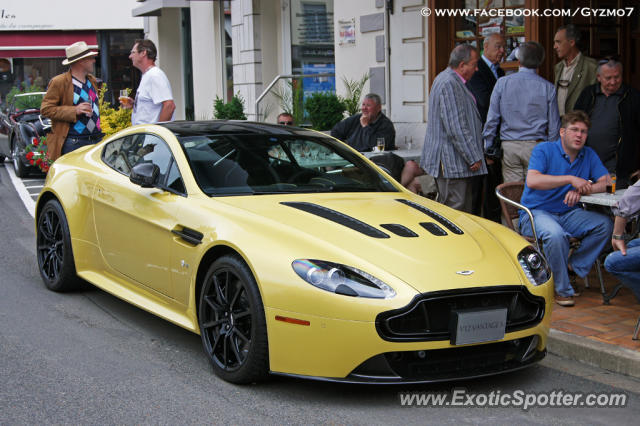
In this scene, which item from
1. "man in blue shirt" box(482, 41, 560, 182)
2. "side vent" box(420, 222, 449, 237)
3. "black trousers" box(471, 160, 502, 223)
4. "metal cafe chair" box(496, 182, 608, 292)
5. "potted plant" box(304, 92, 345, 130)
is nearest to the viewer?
"side vent" box(420, 222, 449, 237)

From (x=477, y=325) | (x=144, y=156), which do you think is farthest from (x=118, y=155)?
(x=477, y=325)

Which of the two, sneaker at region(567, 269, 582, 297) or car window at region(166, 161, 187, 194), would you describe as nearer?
car window at region(166, 161, 187, 194)

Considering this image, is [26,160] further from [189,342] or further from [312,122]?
[189,342]

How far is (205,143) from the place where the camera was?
565 cm

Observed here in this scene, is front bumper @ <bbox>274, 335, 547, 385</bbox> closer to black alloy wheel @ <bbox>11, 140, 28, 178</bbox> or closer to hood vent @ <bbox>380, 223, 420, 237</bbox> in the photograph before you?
hood vent @ <bbox>380, 223, 420, 237</bbox>

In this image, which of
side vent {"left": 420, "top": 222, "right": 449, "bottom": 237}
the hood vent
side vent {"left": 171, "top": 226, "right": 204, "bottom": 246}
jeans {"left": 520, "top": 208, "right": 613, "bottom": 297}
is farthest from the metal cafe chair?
side vent {"left": 171, "top": 226, "right": 204, "bottom": 246}

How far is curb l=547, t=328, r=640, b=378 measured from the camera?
4914 millimetres

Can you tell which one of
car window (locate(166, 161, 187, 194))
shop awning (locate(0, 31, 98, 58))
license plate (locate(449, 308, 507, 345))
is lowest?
license plate (locate(449, 308, 507, 345))

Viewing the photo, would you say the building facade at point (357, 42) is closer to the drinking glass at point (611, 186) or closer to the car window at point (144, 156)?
the drinking glass at point (611, 186)

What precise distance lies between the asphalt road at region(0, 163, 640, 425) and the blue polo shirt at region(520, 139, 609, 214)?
1714 mm

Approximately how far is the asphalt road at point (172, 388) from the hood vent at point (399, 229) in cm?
83

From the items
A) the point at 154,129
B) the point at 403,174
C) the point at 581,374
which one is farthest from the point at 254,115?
the point at 581,374

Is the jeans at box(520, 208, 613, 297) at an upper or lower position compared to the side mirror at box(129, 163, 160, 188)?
lower

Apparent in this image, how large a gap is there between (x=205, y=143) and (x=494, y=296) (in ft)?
7.35
